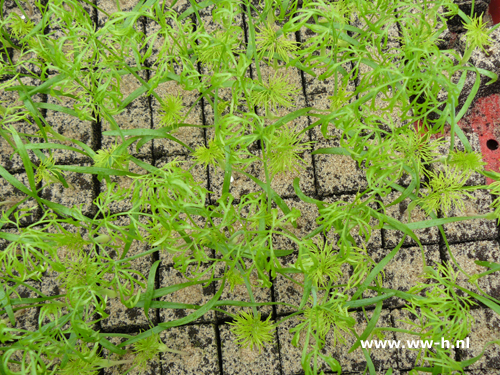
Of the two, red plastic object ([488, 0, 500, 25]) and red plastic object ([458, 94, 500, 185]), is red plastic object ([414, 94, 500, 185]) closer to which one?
red plastic object ([458, 94, 500, 185])

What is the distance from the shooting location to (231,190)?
3.84 ft

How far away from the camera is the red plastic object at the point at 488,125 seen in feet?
4.04

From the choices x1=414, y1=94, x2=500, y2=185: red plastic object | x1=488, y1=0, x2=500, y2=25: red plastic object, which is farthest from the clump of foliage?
x1=488, y1=0, x2=500, y2=25: red plastic object

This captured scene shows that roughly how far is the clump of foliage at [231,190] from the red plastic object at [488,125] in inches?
5.2

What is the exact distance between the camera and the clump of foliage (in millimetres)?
836

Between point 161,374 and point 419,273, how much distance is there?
747 mm

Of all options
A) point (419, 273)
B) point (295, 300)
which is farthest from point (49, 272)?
point (419, 273)

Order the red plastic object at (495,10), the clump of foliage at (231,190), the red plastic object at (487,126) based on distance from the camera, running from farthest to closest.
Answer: the red plastic object at (495,10), the red plastic object at (487,126), the clump of foliage at (231,190)

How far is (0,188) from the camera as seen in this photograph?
1223mm

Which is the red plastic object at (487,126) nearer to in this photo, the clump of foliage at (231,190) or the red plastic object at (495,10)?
the clump of foliage at (231,190)

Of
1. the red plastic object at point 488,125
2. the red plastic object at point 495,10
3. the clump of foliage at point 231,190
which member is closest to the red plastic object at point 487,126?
the red plastic object at point 488,125

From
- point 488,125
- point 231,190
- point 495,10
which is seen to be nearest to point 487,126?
point 488,125

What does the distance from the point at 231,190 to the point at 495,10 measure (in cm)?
107

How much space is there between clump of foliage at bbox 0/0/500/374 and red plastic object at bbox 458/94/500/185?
0.13 m
